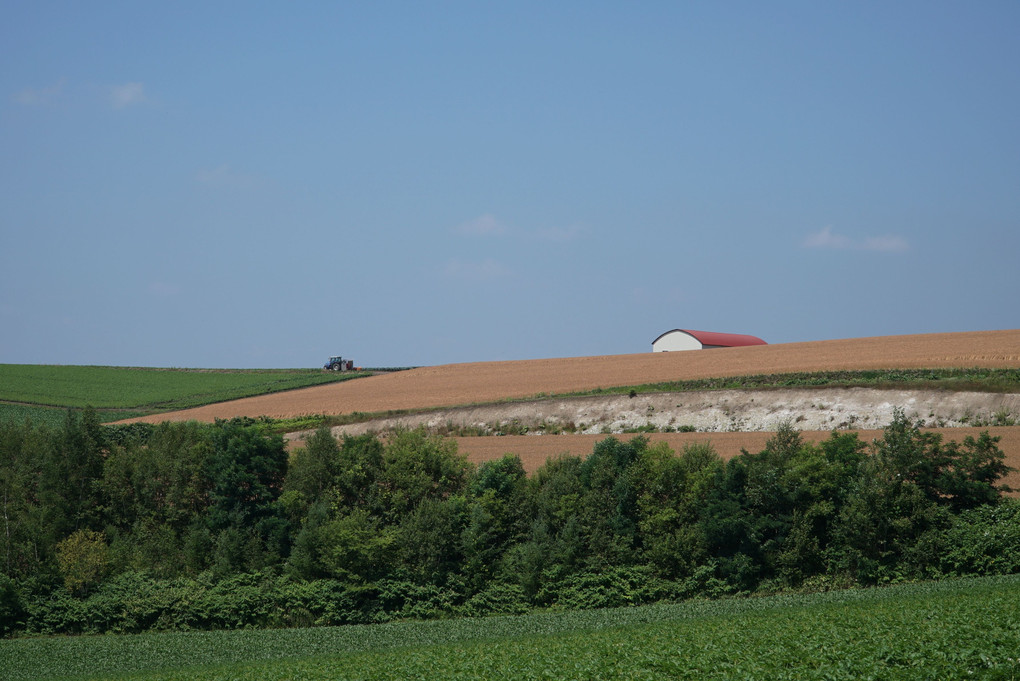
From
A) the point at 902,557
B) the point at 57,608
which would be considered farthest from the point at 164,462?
the point at 902,557

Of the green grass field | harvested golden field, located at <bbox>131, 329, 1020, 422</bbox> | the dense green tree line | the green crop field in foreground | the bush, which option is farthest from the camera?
the green grass field

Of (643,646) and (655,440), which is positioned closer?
(643,646)

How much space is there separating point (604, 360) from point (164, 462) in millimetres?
50100

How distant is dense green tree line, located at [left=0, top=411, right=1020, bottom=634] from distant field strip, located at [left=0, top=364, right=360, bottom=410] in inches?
1638

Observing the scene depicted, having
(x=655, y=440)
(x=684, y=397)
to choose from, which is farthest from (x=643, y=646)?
(x=684, y=397)

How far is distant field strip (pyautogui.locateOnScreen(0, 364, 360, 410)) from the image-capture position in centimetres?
8650

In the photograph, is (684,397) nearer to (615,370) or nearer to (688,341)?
(615,370)

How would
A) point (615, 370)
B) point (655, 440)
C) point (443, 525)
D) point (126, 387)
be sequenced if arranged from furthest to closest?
point (126, 387) < point (615, 370) < point (655, 440) < point (443, 525)

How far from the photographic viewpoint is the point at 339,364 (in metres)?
116

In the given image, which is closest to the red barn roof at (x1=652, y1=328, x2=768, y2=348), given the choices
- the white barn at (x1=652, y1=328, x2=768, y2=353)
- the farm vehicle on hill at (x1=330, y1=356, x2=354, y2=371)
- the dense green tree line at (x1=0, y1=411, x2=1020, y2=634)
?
the white barn at (x1=652, y1=328, x2=768, y2=353)

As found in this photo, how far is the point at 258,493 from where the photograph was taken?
39531 millimetres

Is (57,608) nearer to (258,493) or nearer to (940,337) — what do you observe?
(258,493)

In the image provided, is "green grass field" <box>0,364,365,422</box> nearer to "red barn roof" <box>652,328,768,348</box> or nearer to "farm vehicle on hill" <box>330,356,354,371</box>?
"farm vehicle on hill" <box>330,356,354,371</box>

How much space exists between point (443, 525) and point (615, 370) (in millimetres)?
40252
